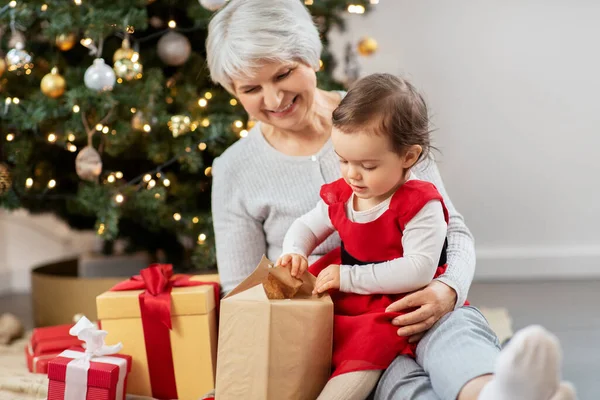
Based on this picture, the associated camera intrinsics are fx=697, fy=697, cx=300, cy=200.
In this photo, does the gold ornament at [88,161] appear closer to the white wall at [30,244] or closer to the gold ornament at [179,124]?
the gold ornament at [179,124]

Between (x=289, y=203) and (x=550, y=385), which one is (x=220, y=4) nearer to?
(x=289, y=203)

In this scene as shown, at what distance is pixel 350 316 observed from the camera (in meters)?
1.30

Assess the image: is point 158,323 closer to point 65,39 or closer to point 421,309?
point 421,309

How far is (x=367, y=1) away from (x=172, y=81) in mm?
805

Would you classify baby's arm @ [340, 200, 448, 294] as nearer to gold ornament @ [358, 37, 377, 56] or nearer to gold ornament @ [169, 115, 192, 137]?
gold ornament @ [169, 115, 192, 137]

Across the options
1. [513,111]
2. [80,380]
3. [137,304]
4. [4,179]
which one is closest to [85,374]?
[80,380]

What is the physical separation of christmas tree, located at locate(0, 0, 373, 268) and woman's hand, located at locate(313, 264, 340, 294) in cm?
96

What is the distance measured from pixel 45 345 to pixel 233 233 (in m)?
0.67

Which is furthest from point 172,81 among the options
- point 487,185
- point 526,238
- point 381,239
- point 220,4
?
point 526,238

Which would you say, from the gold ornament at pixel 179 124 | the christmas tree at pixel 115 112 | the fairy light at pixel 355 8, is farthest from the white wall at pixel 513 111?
the gold ornament at pixel 179 124

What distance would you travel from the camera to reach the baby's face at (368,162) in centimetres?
122

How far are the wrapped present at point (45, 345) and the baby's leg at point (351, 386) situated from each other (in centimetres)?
94

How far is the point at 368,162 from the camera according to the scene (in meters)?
1.24

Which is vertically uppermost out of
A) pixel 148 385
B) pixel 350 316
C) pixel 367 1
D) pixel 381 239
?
pixel 367 1
